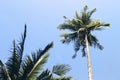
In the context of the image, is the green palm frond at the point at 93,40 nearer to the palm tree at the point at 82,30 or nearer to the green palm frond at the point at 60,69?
the palm tree at the point at 82,30

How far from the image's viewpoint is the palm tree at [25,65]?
1922cm

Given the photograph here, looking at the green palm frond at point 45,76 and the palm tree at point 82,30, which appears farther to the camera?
the palm tree at point 82,30

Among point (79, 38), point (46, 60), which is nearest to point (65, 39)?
point (79, 38)

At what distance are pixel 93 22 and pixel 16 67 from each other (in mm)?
26339

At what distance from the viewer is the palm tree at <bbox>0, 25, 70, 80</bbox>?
→ 19219 millimetres

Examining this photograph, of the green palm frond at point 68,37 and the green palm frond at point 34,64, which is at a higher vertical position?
the green palm frond at point 68,37

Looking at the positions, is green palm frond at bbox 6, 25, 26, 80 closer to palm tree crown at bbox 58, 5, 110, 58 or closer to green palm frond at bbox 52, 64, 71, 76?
green palm frond at bbox 52, 64, 71, 76

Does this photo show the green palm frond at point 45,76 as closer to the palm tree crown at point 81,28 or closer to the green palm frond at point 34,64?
the green palm frond at point 34,64

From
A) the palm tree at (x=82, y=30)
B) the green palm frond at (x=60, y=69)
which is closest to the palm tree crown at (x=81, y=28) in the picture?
the palm tree at (x=82, y=30)

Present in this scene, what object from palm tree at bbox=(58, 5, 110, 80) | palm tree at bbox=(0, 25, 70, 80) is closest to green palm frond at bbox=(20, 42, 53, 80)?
palm tree at bbox=(0, 25, 70, 80)

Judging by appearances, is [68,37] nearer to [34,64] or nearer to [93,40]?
[93,40]

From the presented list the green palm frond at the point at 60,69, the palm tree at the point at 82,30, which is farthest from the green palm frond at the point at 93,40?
the green palm frond at the point at 60,69

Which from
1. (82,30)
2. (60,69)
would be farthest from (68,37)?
(60,69)

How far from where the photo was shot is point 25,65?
19.5 m
